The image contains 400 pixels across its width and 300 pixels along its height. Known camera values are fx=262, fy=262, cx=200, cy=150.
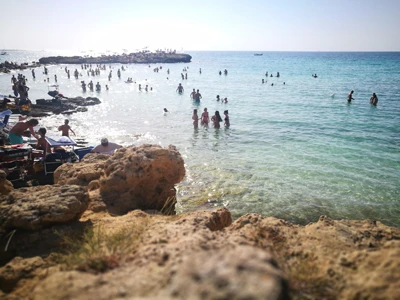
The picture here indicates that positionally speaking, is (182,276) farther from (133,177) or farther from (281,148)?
(281,148)

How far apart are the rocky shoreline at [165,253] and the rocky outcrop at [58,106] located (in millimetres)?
17766

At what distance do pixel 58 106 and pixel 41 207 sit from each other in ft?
70.3

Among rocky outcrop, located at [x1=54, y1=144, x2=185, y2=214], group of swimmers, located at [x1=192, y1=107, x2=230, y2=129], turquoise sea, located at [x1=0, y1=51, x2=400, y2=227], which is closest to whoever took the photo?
rocky outcrop, located at [x1=54, y1=144, x2=185, y2=214]

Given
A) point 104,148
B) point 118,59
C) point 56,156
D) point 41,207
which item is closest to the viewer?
point 41,207

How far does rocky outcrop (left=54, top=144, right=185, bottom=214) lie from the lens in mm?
5309

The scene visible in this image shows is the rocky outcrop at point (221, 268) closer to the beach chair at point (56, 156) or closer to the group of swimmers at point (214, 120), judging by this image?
the beach chair at point (56, 156)

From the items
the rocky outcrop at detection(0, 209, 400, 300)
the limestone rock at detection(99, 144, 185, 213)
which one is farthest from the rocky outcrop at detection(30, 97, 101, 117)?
the rocky outcrop at detection(0, 209, 400, 300)

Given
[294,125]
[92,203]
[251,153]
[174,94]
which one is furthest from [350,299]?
[174,94]

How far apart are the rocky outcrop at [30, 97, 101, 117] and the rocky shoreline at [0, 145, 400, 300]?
17766 millimetres

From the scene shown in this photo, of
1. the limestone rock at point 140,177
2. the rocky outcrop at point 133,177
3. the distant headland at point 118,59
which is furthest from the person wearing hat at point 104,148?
the distant headland at point 118,59

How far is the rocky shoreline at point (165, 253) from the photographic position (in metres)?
1.67

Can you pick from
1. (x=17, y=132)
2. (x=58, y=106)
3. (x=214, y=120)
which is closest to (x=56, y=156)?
(x=17, y=132)

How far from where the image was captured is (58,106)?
22.2 meters

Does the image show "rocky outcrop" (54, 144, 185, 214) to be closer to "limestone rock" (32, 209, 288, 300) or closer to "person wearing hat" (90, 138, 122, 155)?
"person wearing hat" (90, 138, 122, 155)
